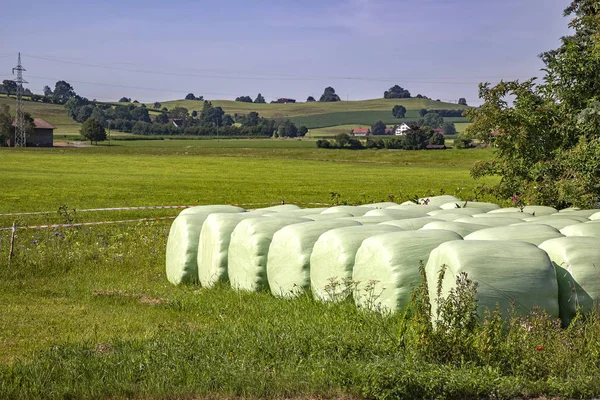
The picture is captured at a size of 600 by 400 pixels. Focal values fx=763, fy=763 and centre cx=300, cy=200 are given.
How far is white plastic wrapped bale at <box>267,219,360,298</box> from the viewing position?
11008 mm

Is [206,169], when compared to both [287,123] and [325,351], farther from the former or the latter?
[287,123]

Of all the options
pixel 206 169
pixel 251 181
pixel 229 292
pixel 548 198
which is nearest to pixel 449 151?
pixel 206 169

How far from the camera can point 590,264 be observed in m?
8.80

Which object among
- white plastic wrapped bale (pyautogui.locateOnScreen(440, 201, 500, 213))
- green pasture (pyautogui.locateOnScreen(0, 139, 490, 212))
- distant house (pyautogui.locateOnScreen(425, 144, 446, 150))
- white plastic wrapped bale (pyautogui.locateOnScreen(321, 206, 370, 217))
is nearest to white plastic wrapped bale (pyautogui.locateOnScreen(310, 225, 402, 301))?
white plastic wrapped bale (pyautogui.locateOnScreen(321, 206, 370, 217))

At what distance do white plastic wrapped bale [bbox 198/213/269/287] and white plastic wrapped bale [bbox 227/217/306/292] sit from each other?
0.66 feet

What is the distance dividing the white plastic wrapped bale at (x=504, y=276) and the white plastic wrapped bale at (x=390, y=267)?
66 centimetres

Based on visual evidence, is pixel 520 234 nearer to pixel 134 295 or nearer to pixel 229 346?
pixel 229 346

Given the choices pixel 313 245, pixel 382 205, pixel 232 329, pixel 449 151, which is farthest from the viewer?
pixel 449 151

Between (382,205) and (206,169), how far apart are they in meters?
59.4

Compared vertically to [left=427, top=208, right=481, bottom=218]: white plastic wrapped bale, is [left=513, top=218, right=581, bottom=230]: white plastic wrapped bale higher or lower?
→ higher

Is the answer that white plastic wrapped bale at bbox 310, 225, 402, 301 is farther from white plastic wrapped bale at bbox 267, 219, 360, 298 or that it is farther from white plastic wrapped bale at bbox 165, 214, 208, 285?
white plastic wrapped bale at bbox 165, 214, 208, 285

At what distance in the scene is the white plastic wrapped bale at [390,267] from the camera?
30.5 ft

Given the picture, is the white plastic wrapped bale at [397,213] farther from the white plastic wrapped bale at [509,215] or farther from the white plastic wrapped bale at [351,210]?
the white plastic wrapped bale at [509,215]

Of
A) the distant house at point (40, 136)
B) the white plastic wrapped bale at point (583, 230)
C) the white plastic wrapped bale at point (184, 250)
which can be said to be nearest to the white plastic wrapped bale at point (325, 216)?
the white plastic wrapped bale at point (184, 250)
